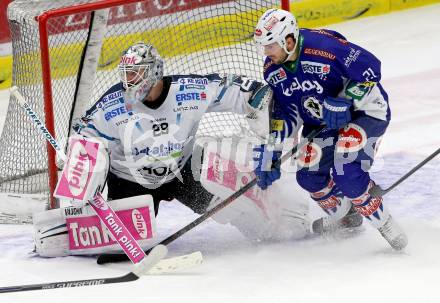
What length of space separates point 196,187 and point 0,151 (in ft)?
3.33

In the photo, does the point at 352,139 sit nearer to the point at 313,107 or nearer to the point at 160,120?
the point at 313,107

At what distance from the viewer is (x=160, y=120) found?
14.5 feet

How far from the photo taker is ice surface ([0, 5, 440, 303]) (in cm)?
388

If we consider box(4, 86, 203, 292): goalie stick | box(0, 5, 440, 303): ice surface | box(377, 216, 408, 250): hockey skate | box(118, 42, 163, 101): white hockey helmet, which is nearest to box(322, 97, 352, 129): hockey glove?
box(377, 216, 408, 250): hockey skate

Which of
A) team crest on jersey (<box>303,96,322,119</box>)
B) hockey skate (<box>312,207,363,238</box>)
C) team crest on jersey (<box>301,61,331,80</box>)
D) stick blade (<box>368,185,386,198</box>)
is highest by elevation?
team crest on jersey (<box>301,61,331,80</box>)

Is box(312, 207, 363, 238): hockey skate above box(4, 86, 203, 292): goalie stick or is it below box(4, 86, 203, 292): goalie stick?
below

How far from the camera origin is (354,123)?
13.9 ft

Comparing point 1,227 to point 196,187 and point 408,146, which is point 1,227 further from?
point 408,146

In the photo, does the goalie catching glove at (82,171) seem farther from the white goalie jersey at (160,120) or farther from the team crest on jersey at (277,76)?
the team crest on jersey at (277,76)

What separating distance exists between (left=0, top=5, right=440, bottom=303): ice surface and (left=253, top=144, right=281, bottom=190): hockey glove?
29cm

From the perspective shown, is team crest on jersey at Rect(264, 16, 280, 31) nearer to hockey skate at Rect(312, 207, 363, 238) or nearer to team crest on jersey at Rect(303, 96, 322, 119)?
team crest on jersey at Rect(303, 96, 322, 119)

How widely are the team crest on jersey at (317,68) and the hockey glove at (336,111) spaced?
0.10m

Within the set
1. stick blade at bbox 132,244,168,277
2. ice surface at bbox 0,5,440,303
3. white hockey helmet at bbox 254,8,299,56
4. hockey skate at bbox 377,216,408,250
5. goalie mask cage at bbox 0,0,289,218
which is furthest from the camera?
goalie mask cage at bbox 0,0,289,218

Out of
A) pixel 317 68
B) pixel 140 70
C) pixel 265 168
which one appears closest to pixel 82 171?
pixel 140 70
